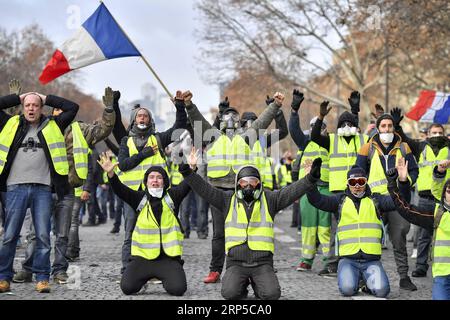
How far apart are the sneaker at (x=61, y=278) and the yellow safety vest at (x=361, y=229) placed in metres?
3.11

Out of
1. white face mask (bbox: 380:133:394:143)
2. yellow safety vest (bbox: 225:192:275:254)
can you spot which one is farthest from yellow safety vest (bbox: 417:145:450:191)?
yellow safety vest (bbox: 225:192:275:254)

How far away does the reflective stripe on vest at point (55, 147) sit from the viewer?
8711 millimetres

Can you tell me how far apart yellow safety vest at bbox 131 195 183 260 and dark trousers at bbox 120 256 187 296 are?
0.08 meters

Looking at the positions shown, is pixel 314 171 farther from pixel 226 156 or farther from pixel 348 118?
pixel 348 118

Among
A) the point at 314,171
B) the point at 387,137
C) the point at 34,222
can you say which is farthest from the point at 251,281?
the point at 387,137

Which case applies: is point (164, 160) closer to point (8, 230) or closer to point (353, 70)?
point (8, 230)

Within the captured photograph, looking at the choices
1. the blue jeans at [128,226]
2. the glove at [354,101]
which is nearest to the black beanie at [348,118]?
the glove at [354,101]

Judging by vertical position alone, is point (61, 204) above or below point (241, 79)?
below

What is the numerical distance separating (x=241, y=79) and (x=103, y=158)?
108 feet

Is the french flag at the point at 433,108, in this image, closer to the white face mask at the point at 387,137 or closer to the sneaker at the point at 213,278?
the white face mask at the point at 387,137

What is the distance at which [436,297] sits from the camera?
25.7 ft

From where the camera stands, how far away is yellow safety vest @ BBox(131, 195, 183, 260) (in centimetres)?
880

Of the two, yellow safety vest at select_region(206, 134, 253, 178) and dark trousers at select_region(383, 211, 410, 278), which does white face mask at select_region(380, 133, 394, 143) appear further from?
yellow safety vest at select_region(206, 134, 253, 178)
